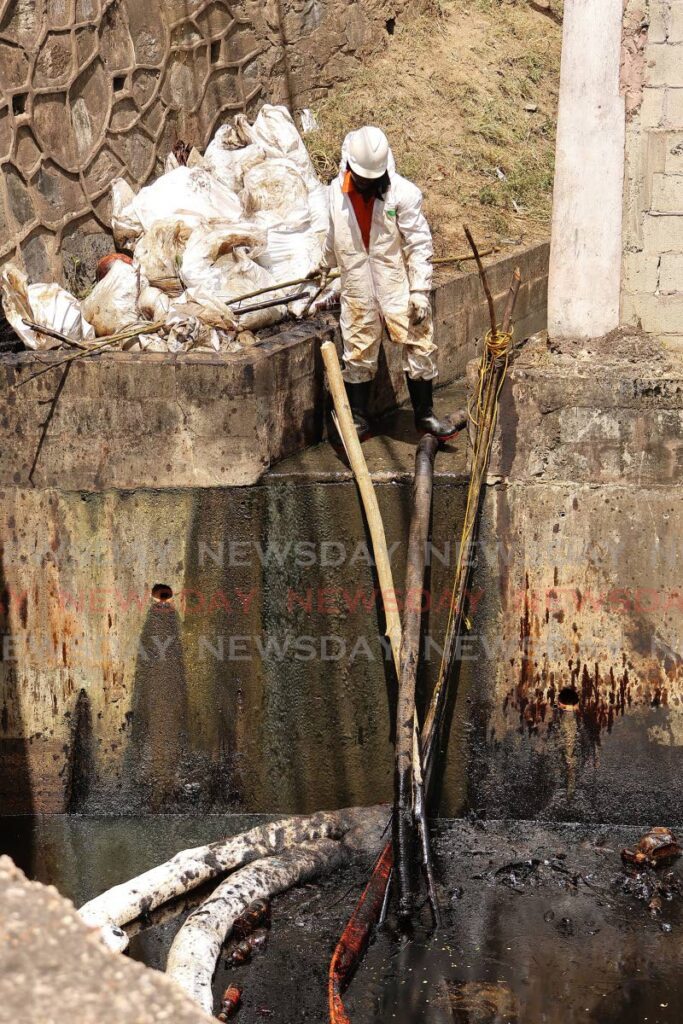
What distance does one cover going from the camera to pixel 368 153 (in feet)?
23.1

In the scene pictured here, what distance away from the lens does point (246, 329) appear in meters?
7.95

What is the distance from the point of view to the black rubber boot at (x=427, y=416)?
306 inches

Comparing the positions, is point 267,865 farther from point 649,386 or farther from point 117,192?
point 117,192

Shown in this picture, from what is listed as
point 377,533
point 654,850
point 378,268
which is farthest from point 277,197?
point 654,850

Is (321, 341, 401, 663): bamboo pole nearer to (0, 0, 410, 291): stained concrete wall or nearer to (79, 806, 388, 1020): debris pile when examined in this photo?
(79, 806, 388, 1020): debris pile

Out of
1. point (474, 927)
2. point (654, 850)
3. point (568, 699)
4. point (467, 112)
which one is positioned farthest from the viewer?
point (467, 112)

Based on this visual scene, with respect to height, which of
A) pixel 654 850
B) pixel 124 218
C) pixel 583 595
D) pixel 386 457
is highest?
pixel 124 218

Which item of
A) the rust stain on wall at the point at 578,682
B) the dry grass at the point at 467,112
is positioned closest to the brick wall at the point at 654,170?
the rust stain on wall at the point at 578,682

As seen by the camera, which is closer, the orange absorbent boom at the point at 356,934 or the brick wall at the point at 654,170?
the orange absorbent boom at the point at 356,934

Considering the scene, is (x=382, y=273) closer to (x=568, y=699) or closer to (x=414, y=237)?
(x=414, y=237)

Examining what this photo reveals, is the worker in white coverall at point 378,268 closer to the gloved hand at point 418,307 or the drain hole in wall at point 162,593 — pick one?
the gloved hand at point 418,307

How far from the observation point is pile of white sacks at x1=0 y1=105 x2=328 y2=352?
768 centimetres

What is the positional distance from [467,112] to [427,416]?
4.90 m

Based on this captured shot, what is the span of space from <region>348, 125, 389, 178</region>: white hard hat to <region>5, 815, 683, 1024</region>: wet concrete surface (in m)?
3.37
